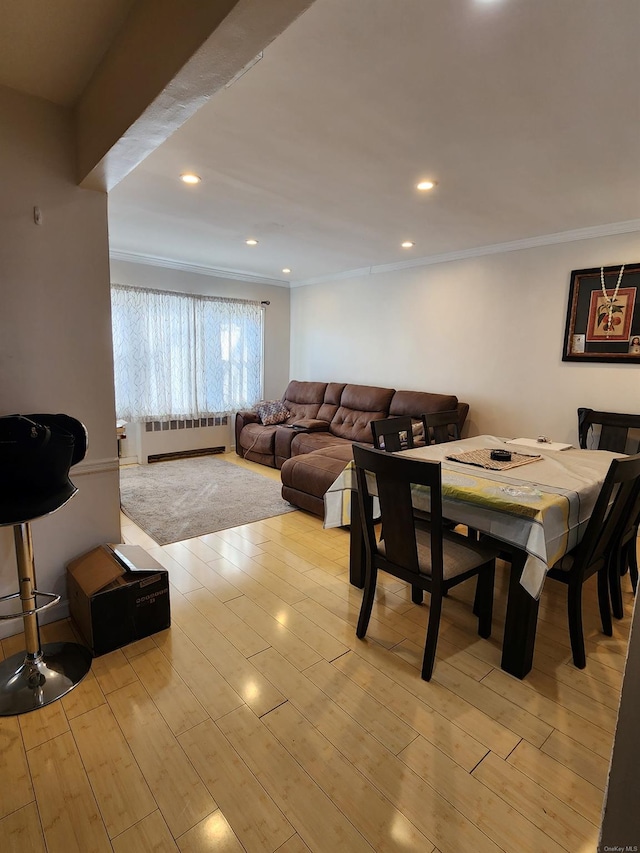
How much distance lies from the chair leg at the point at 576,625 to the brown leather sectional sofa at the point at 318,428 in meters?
1.94

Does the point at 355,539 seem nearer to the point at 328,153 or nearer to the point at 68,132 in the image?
the point at 328,153

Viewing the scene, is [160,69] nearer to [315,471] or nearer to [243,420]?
[315,471]

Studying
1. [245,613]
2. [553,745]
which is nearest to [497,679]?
[553,745]

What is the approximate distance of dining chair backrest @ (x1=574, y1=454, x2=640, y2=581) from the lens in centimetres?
174

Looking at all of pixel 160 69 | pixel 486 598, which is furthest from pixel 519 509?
pixel 160 69

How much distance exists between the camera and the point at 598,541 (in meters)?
1.93

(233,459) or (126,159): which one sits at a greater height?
(126,159)

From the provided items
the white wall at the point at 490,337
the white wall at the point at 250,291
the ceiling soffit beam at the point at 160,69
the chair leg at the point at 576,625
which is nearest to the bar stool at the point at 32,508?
the ceiling soffit beam at the point at 160,69

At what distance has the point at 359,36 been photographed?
4.99ft

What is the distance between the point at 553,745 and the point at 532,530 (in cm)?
75

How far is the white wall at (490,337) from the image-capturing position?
12.3 feet

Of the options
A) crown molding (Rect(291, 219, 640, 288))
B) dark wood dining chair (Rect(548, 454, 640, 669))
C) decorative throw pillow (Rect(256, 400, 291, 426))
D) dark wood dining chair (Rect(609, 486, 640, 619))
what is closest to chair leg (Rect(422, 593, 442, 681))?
dark wood dining chair (Rect(548, 454, 640, 669))

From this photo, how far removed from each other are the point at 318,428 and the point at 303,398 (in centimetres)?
85

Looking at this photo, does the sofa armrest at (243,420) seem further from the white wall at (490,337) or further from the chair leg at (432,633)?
the chair leg at (432,633)
